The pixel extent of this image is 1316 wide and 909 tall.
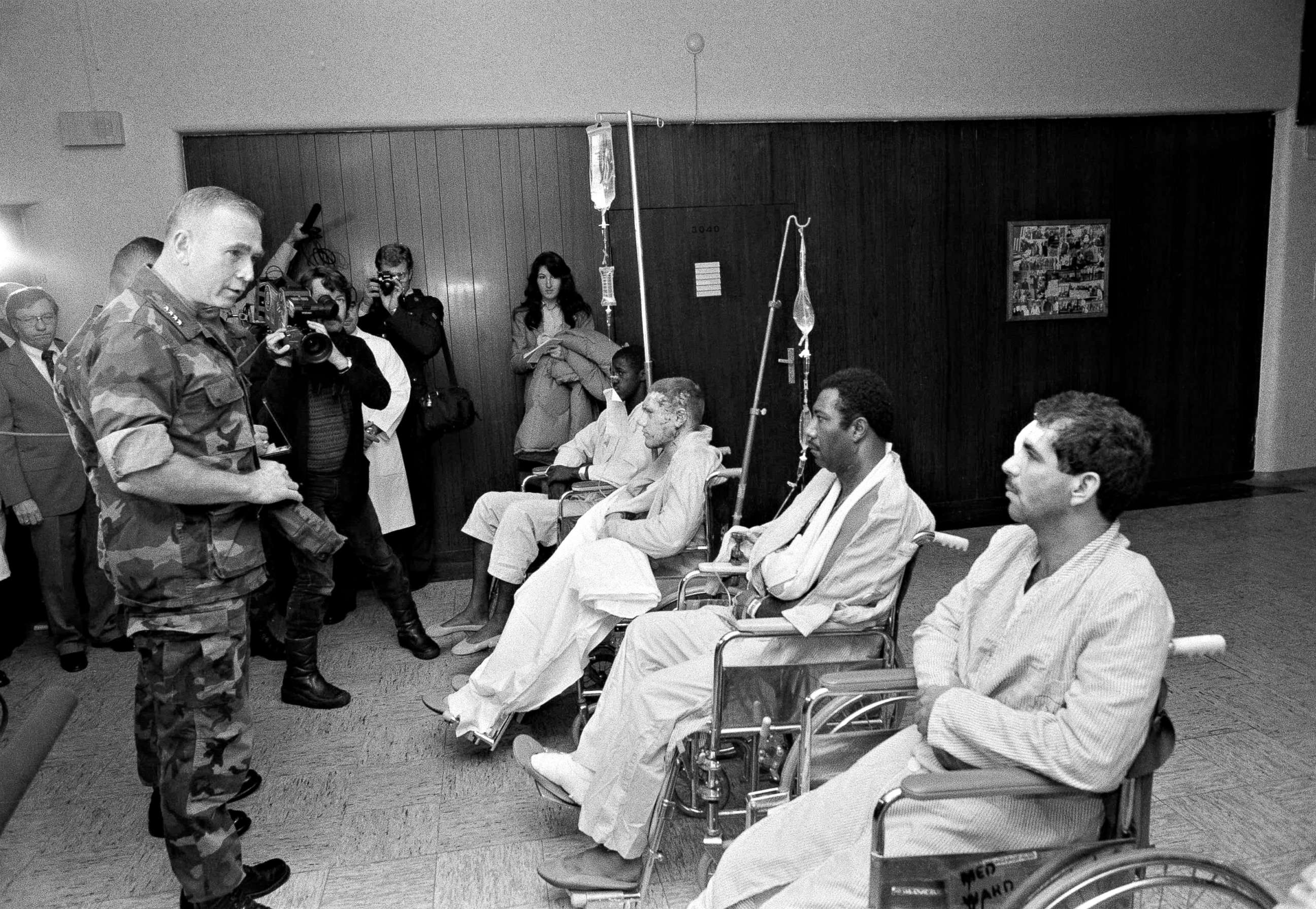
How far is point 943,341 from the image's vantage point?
5.92 meters

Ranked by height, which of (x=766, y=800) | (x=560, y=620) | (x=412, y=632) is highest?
(x=560, y=620)

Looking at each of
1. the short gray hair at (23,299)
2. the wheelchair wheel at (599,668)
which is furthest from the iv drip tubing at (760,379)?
the short gray hair at (23,299)

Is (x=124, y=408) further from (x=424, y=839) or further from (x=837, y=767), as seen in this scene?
(x=837, y=767)

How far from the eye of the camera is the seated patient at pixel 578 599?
118 inches

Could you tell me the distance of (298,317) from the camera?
3498mm

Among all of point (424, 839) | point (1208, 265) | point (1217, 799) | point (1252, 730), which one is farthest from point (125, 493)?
point (1208, 265)

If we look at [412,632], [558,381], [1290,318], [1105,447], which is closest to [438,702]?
[412,632]

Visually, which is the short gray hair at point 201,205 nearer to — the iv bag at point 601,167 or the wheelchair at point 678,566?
the wheelchair at point 678,566

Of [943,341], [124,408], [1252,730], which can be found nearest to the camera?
[124,408]

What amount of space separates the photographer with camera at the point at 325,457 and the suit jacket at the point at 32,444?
106 centimetres

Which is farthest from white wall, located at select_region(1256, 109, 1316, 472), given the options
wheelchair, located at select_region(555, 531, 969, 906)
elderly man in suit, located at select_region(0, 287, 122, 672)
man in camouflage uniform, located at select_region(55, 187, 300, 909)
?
elderly man in suit, located at select_region(0, 287, 122, 672)

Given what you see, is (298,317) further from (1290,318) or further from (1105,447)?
(1290,318)

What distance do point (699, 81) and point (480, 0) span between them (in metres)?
1.16

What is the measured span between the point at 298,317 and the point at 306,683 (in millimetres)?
1275
